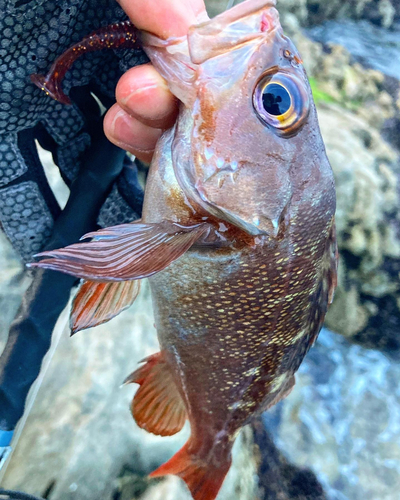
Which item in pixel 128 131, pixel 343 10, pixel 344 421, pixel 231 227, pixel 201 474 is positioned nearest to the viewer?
pixel 231 227

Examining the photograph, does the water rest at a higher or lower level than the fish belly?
lower

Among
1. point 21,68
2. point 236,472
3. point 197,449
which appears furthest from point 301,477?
point 21,68

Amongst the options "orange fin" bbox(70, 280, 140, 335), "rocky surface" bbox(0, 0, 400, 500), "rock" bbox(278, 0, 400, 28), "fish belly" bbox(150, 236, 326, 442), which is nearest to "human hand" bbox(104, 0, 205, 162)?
"fish belly" bbox(150, 236, 326, 442)

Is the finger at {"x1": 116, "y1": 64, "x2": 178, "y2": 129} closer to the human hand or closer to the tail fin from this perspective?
the human hand

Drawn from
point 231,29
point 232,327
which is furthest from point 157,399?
point 231,29

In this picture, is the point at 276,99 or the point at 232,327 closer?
the point at 276,99

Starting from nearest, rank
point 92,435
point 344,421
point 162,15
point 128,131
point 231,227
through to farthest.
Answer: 1. point 162,15
2. point 231,227
3. point 128,131
4. point 92,435
5. point 344,421

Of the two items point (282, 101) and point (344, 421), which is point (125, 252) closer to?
point (282, 101)
